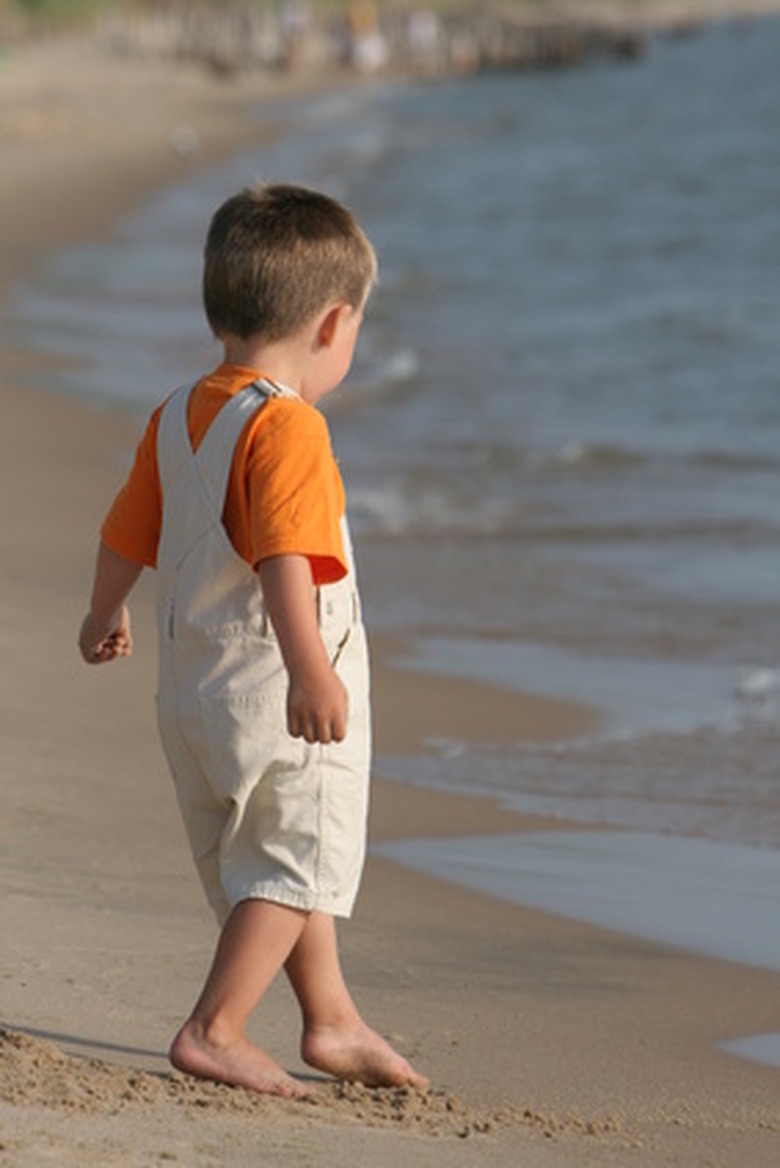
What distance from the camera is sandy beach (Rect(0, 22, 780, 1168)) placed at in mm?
3016

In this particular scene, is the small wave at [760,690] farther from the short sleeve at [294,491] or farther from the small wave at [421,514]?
the short sleeve at [294,491]

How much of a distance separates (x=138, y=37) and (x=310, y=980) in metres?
88.0

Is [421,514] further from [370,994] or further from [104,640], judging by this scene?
[104,640]

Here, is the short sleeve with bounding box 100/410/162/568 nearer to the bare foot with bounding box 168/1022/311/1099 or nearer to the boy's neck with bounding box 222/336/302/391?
the boy's neck with bounding box 222/336/302/391

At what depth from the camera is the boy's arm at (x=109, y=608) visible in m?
3.50

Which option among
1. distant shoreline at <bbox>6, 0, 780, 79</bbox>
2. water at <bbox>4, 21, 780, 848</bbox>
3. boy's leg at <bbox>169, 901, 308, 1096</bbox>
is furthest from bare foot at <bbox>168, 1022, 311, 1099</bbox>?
distant shoreline at <bbox>6, 0, 780, 79</bbox>

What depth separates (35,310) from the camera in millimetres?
17812

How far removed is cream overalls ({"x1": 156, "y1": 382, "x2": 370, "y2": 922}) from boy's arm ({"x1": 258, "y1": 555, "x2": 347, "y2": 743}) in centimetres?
9

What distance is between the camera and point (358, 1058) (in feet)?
11.2

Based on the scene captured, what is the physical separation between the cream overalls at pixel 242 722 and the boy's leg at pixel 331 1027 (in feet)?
0.36

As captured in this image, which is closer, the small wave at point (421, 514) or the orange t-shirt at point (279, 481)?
the orange t-shirt at point (279, 481)

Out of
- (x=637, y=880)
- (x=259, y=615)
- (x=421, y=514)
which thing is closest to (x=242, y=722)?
(x=259, y=615)

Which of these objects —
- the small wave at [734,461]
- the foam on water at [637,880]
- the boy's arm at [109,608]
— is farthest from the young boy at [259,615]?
the small wave at [734,461]

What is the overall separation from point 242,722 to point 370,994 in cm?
81
